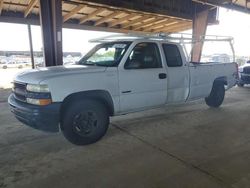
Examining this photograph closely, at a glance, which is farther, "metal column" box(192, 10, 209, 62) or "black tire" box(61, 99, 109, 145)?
"metal column" box(192, 10, 209, 62)

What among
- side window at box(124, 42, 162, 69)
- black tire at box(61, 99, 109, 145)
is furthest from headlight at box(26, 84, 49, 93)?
side window at box(124, 42, 162, 69)

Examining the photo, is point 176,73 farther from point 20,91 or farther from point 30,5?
point 30,5

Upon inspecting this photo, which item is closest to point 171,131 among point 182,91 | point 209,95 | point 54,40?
point 182,91

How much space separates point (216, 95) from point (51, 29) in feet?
17.7

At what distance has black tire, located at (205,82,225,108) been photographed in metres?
6.44

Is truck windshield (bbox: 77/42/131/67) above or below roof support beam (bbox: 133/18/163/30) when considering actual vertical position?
below

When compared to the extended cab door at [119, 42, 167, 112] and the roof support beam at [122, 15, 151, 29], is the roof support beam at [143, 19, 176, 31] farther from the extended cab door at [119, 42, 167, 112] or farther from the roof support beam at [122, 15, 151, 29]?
the extended cab door at [119, 42, 167, 112]

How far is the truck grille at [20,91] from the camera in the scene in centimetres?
368

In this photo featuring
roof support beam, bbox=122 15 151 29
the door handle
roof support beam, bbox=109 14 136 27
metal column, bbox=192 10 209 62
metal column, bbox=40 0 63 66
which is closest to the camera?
the door handle

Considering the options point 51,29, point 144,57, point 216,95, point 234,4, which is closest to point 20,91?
point 144,57

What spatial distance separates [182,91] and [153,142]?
68.1 inches

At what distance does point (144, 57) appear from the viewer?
4.57 meters

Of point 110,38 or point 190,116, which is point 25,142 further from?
point 190,116

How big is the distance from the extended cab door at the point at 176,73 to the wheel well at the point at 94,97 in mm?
1525
